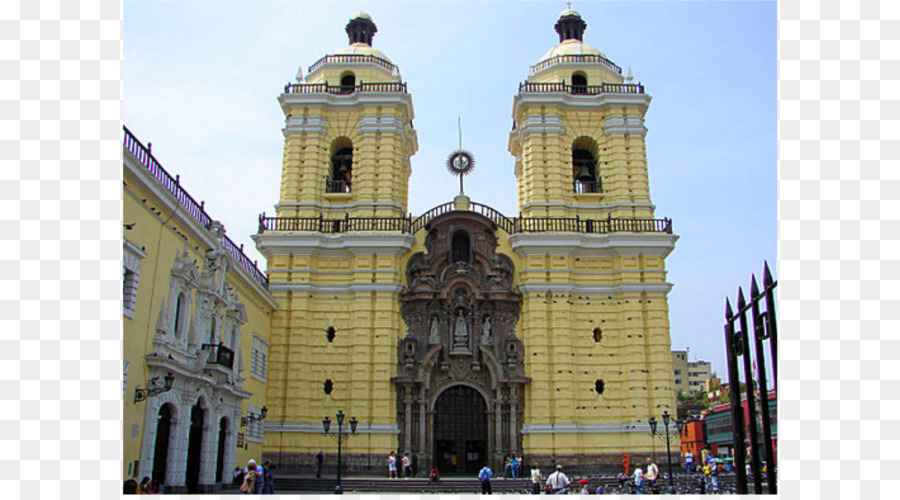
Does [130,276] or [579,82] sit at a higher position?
[579,82]

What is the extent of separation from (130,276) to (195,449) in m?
6.62

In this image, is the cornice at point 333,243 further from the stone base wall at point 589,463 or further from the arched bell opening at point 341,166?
the stone base wall at point 589,463

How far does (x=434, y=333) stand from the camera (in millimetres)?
28984

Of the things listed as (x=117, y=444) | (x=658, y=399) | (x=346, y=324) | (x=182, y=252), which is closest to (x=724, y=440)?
(x=658, y=399)

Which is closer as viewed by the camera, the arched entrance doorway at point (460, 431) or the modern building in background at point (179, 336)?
the modern building in background at point (179, 336)

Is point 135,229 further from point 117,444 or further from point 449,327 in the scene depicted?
point 449,327

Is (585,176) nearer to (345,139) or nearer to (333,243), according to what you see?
(345,139)

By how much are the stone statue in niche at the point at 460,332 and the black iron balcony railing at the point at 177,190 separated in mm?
8207

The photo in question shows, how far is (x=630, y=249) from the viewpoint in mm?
29562

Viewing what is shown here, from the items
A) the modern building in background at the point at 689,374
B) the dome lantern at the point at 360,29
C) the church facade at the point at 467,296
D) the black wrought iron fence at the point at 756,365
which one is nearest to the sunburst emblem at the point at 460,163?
the church facade at the point at 467,296

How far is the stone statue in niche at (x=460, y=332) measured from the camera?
28938 millimetres

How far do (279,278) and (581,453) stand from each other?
1372 cm

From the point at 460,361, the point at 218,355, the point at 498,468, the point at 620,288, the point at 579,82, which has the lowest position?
the point at 498,468

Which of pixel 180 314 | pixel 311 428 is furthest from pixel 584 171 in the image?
pixel 180 314
